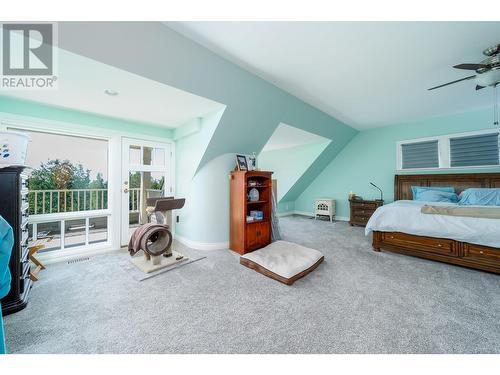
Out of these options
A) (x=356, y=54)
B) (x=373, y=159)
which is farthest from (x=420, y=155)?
(x=356, y=54)

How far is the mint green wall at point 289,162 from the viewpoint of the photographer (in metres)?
5.27

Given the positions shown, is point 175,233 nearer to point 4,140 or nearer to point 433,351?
point 4,140

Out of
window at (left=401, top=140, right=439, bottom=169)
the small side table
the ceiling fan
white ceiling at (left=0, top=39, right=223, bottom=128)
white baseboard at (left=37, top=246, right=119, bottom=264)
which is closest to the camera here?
white ceiling at (left=0, top=39, right=223, bottom=128)

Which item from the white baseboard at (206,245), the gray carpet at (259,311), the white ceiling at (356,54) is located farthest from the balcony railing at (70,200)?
the white ceiling at (356,54)

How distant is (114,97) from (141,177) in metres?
1.47

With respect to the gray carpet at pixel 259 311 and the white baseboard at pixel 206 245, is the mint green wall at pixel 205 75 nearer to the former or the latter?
the white baseboard at pixel 206 245

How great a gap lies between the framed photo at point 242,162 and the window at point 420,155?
13.3ft

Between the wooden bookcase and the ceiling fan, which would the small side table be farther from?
the ceiling fan

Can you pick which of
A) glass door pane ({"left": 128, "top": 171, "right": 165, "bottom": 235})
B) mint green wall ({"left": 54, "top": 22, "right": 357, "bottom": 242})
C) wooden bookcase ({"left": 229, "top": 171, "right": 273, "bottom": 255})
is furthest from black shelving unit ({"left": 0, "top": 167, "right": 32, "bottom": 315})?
wooden bookcase ({"left": 229, "top": 171, "right": 273, "bottom": 255})

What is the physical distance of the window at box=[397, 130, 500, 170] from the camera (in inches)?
143

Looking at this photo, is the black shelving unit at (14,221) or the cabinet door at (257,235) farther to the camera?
the cabinet door at (257,235)

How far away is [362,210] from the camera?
4.70 meters

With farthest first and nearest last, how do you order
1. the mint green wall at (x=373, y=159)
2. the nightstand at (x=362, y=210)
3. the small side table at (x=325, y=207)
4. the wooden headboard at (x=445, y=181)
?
the small side table at (x=325, y=207) < the nightstand at (x=362, y=210) < the mint green wall at (x=373, y=159) < the wooden headboard at (x=445, y=181)

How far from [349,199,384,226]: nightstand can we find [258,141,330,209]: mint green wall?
160cm
